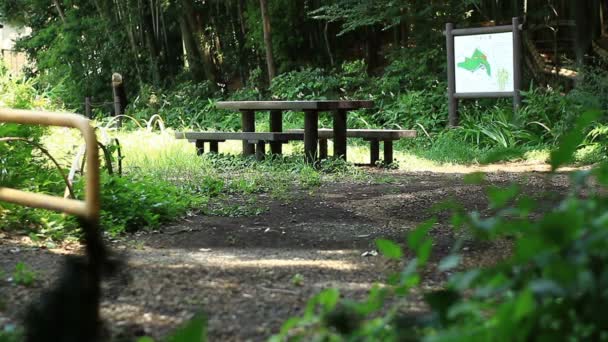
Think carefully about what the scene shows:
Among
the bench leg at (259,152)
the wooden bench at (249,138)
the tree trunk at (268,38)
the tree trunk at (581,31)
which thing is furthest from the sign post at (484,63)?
the tree trunk at (268,38)

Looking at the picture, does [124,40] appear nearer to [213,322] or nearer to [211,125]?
[211,125]

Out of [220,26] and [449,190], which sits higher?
[220,26]

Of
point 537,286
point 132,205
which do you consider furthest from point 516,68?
point 537,286

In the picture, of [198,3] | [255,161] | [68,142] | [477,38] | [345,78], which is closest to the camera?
[68,142]

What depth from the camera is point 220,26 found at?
2277cm

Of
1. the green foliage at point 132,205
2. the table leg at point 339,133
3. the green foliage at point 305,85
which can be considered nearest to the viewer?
the green foliage at point 132,205

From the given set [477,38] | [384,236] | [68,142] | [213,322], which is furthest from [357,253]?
[477,38]

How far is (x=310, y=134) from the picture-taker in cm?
1056

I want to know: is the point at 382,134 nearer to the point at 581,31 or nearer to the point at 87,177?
the point at 581,31

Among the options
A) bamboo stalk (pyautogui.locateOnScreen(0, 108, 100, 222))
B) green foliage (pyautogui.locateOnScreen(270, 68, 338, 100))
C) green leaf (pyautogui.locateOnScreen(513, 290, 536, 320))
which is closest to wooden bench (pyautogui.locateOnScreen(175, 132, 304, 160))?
bamboo stalk (pyautogui.locateOnScreen(0, 108, 100, 222))

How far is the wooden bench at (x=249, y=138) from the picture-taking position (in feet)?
35.1

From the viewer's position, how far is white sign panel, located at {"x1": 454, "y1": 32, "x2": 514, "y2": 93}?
13.4 meters

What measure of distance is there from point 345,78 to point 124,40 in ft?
25.7

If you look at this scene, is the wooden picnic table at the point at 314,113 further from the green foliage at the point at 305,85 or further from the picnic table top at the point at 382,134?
the green foliage at the point at 305,85
